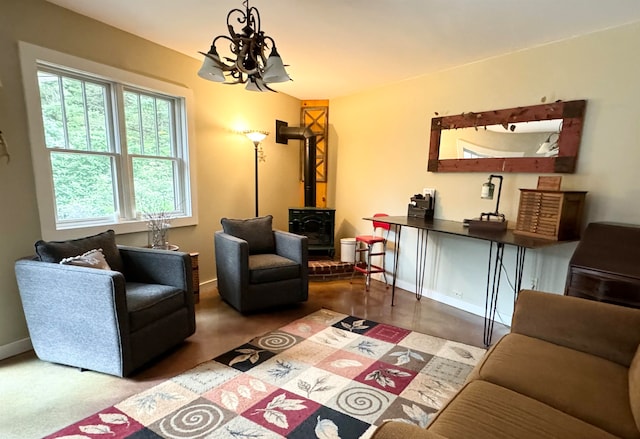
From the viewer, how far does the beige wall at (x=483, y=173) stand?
7.97 feet

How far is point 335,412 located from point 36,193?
2651 mm

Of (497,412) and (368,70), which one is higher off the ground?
(368,70)

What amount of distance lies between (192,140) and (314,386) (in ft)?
9.13

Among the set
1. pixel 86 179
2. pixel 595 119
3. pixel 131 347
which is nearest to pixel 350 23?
pixel 595 119

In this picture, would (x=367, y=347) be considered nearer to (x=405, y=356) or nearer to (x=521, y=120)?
(x=405, y=356)

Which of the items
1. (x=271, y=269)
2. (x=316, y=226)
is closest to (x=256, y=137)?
(x=316, y=226)

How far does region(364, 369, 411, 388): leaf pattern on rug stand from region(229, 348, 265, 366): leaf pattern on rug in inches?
32.0

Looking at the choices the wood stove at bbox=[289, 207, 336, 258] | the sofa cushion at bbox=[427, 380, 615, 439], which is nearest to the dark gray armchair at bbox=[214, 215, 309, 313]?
the wood stove at bbox=[289, 207, 336, 258]

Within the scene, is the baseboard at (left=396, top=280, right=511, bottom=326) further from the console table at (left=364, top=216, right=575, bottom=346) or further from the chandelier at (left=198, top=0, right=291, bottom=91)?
the chandelier at (left=198, top=0, right=291, bottom=91)

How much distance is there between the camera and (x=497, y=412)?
114 cm

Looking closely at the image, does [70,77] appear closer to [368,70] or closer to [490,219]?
[368,70]

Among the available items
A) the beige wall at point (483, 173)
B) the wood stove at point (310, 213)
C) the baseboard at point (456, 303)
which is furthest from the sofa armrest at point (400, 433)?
the wood stove at point (310, 213)

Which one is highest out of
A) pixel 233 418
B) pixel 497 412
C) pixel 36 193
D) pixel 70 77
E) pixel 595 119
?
pixel 70 77

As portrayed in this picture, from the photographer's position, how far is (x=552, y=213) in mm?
2475
